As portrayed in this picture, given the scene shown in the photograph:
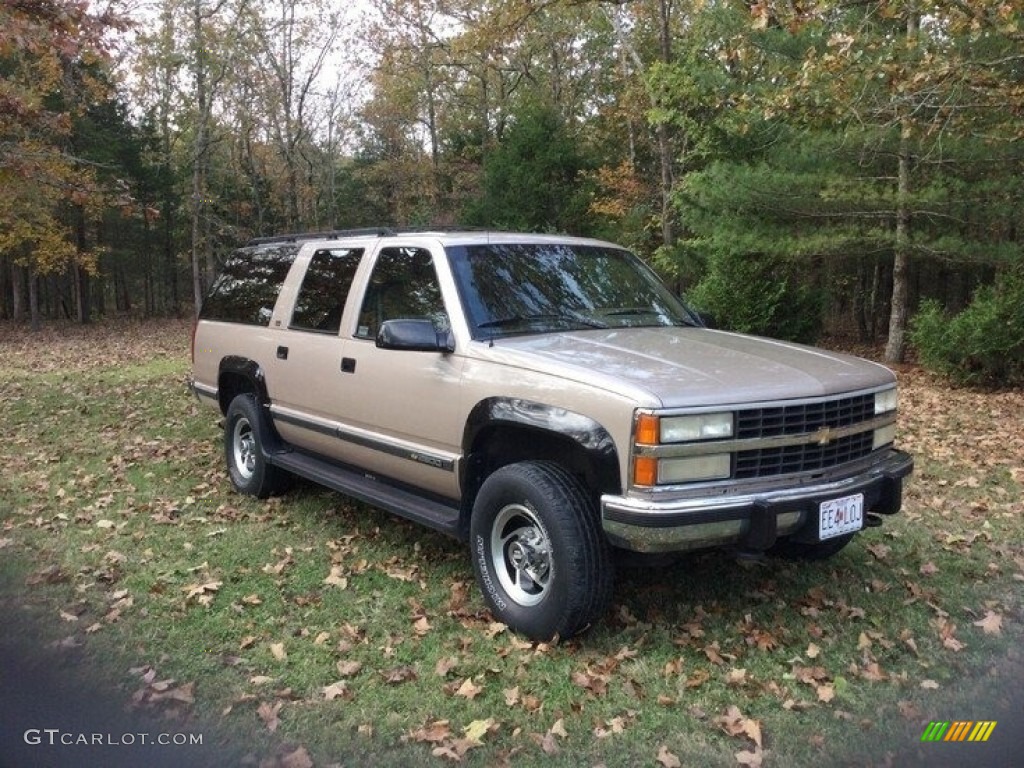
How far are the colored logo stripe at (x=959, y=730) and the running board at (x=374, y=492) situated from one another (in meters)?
2.30

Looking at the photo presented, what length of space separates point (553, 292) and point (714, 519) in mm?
1828

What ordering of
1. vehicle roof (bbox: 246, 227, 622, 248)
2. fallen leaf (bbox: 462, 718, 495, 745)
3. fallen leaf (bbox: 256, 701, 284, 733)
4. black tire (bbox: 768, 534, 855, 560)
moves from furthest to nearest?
vehicle roof (bbox: 246, 227, 622, 248) → black tire (bbox: 768, 534, 855, 560) → fallen leaf (bbox: 256, 701, 284, 733) → fallen leaf (bbox: 462, 718, 495, 745)

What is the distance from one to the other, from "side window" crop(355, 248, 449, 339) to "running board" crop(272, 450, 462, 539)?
92cm

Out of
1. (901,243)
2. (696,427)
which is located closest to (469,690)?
(696,427)

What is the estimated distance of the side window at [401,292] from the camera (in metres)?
4.64

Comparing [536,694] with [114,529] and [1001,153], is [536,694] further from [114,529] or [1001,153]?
[1001,153]

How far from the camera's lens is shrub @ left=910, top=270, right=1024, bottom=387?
11.0 meters

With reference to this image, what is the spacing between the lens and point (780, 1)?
8398 millimetres

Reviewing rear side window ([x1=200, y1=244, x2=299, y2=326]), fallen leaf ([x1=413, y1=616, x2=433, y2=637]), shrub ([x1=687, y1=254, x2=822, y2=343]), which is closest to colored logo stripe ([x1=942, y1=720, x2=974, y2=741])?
fallen leaf ([x1=413, y1=616, x2=433, y2=637])

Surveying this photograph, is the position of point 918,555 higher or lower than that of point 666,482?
lower

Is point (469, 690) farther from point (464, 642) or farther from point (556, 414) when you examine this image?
point (556, 414)

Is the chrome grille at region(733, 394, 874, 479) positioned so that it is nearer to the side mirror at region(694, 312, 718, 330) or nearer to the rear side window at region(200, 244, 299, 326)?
the side mirror at region(694, 312, 718, 330)

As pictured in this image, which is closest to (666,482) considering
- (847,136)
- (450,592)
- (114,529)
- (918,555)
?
(450,592)

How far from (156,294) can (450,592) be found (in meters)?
48.3
